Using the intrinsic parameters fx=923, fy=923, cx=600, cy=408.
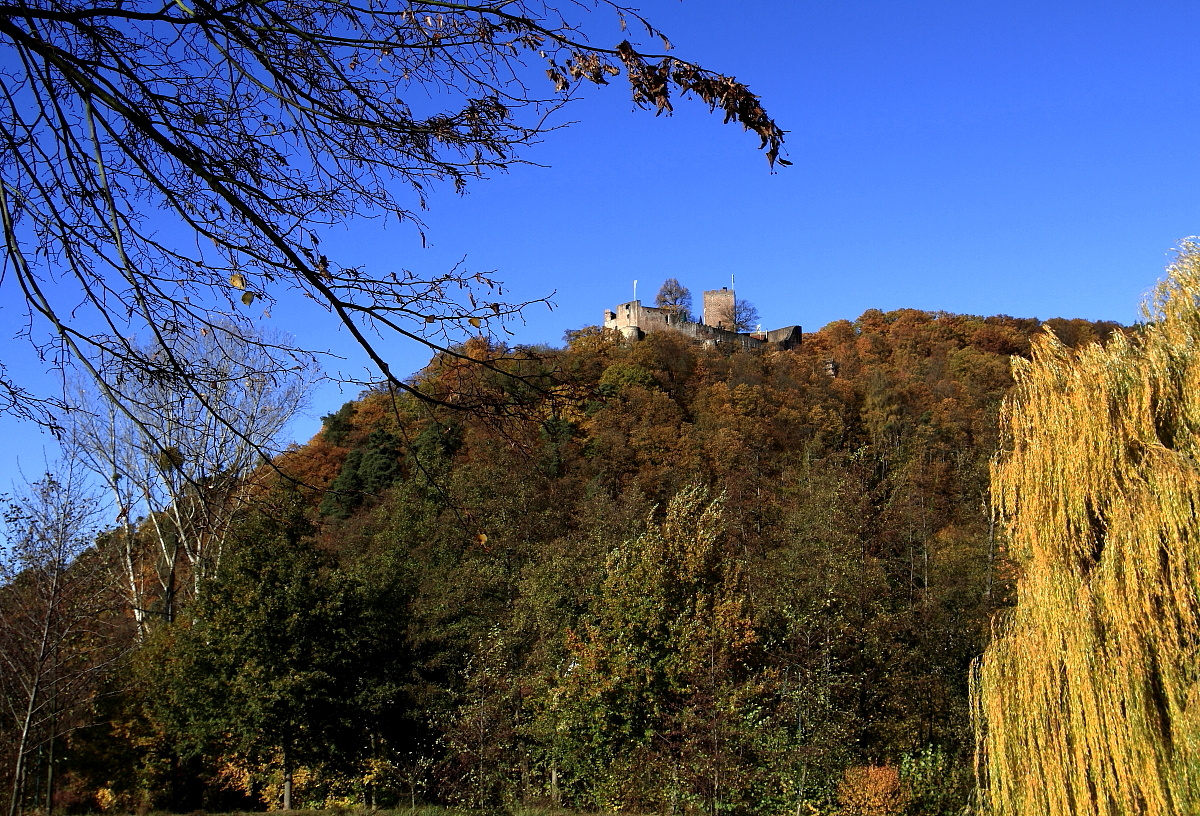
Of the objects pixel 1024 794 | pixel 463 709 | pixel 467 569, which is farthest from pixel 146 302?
pixel 467 569

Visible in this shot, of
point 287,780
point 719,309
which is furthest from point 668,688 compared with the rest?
point 719,309

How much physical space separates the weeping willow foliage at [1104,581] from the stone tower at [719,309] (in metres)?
70.0

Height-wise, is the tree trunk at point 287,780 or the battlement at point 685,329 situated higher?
the battlement at point 685,329

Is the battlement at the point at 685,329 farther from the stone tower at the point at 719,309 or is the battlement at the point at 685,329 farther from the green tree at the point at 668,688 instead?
the green tree at the point at 668,688

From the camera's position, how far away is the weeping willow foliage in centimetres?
700

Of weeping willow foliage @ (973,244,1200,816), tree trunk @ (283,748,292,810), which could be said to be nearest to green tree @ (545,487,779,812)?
tree trunk @ (283,748,292,810)

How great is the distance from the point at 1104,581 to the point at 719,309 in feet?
239

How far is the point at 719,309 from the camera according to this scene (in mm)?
79438

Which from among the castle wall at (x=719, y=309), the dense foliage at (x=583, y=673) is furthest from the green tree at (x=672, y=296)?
the dense foliage at (x=583, y=673)

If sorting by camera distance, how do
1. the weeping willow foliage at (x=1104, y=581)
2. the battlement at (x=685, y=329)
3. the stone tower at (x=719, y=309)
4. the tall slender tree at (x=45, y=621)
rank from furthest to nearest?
the stone tower at (x=719, y=309), the battlement at (x=685, y=329), the tall slender tree at (x=45, y=621), the weeping willow foliage at (x=1104, y=581)

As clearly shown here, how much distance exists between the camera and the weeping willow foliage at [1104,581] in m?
7.00

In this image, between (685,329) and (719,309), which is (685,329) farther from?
(719,309)

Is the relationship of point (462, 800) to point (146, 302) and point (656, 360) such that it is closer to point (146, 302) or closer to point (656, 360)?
point (146, 302)

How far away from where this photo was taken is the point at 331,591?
18219 millimetres
